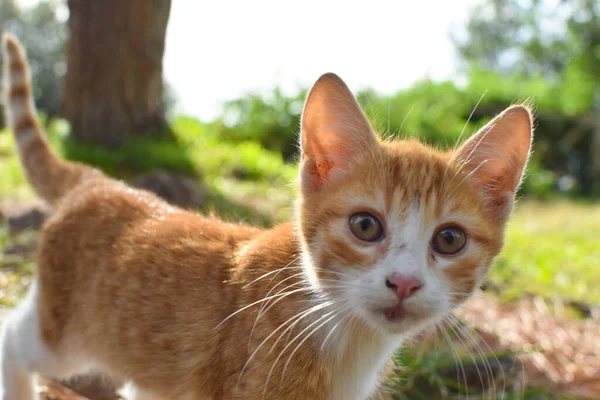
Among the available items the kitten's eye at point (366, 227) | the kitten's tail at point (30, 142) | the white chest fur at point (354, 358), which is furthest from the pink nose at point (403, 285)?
the kitten's tail at point (30, 142)

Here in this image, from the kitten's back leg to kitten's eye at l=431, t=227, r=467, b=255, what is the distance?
1.46 metres

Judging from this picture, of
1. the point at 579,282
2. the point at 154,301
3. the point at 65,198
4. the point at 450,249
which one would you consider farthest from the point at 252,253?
the point at 579,282

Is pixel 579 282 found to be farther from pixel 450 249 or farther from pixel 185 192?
pixel 450 249

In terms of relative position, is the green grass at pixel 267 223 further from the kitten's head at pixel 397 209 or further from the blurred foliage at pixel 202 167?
the kitten's head at pixel 397 209

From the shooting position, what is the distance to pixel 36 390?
233 cm

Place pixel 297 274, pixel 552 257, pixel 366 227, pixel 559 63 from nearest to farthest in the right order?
pixel 366 227 → pixel 297 274 → pixel 552 257 → pixel 559 63

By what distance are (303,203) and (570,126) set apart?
1087 centimetres

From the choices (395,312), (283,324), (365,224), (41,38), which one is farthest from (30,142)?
(41,38)

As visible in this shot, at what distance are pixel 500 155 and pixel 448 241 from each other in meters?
0.39

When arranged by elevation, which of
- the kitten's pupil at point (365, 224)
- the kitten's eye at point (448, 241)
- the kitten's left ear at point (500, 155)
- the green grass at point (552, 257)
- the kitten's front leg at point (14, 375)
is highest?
the kitten's left ear at point (500, 155)

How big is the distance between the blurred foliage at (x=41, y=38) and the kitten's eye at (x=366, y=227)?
31.5ft

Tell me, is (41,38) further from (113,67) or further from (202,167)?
(202,167)

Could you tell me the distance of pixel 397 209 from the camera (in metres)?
1.75

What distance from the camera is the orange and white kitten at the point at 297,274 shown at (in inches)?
68.7
